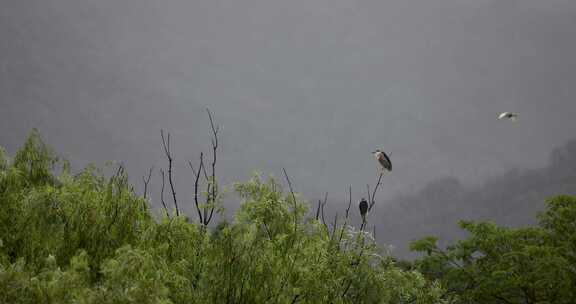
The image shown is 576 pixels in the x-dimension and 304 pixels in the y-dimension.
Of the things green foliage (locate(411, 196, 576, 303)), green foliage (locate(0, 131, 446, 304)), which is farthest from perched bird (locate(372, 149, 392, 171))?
green foliage (locate(411, 196, 576, 303))

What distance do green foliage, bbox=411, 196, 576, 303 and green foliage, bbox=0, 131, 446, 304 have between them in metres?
13.1

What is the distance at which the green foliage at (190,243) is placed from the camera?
8.50 metres

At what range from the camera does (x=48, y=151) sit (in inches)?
434

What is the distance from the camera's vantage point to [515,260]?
23.9 meters

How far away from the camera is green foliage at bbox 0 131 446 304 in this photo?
8.50 metres

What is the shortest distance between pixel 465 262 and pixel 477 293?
2797 mm

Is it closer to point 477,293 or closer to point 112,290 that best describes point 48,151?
Answer: point 112,290

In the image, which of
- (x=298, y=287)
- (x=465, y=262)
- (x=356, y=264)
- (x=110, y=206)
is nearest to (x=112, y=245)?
(x=110, y=206)

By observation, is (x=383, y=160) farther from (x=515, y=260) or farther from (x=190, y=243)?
(x=515, y=260)

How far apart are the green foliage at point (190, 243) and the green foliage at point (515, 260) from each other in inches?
515

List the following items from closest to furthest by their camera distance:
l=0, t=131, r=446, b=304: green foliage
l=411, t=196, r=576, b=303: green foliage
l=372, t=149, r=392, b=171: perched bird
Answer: l=0, t=131, r=446, b=304: green foliage < l=372, t=149, r=392, b=171: perched bird < l=411, t=196, r=576, b=303: green foliage

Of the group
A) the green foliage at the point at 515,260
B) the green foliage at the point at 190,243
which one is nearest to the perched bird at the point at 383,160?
the green foliage at the point at 190,243

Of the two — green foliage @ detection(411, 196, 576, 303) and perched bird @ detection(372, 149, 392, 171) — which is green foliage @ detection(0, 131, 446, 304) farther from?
green foliage @ detection(411, 196, 576, 303)

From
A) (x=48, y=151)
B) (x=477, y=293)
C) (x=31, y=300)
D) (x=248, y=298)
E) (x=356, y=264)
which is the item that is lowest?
(x=31, y=300)
